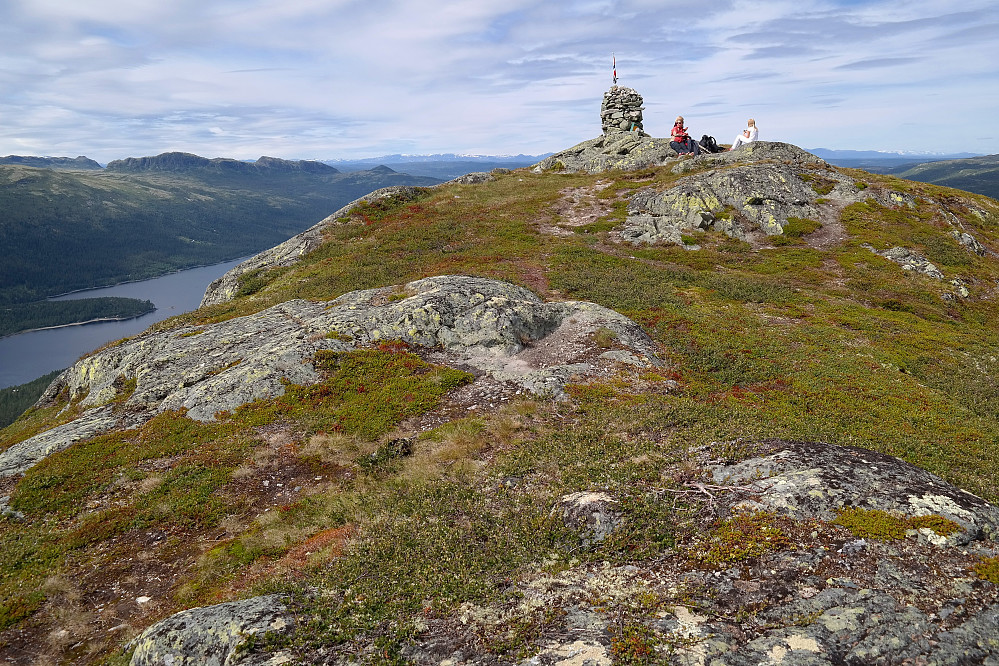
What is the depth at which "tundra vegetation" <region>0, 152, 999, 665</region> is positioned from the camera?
10.3 metres

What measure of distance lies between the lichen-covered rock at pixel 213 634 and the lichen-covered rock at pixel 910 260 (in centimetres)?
5875

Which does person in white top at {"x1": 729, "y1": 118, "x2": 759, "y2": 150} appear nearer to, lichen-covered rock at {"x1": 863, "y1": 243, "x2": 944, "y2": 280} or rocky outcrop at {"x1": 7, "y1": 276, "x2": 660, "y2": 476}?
lichen-covered rock at {"x1": 863, "y1": 243, "x2": 944, "y2": 280}

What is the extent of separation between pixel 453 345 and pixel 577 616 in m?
19.8

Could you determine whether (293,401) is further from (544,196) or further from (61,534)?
(544,196)

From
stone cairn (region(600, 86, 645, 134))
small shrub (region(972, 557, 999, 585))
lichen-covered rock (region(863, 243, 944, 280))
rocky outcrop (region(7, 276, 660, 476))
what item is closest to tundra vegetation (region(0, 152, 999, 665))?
small shrub (region(972, 557, 999, 585))

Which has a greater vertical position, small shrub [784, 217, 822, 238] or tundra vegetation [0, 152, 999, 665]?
small shrub [784, 217, 822, 238]

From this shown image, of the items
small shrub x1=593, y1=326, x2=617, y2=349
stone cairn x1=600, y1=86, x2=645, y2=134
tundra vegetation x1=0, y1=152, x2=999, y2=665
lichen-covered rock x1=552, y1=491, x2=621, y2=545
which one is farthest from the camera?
stone cairn x1=600, y1=86, x2=645, y2=134

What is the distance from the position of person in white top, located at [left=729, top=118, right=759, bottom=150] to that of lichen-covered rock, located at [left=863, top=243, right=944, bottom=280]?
29.1 metres

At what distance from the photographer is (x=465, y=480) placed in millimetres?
15539

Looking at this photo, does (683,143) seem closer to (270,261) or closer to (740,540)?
(270,261)

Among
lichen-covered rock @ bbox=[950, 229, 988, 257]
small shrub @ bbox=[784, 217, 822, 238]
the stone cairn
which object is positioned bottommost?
lichen-covered rock @ bbox=[950, 229, 988, 257]

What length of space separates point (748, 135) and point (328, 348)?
239 feet

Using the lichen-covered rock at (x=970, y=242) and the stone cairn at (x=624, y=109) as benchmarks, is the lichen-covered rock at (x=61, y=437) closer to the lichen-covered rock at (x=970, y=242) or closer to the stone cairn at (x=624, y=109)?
the lichen-covered rock at (x=970, y=242)

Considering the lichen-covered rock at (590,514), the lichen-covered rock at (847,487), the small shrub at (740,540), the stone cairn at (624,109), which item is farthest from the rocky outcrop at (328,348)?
the stone cairn at (624,109)
